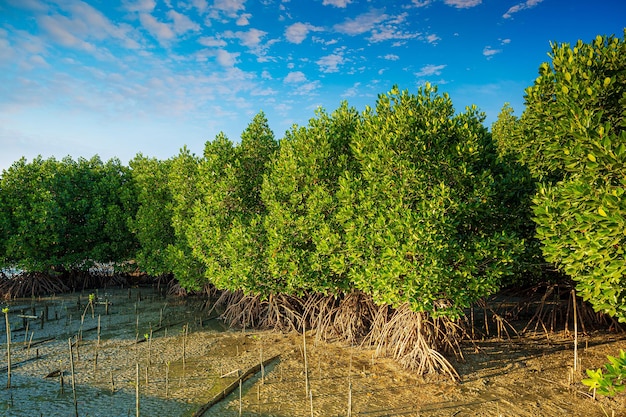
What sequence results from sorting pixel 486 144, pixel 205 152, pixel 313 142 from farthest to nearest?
pixel 205 152 → pixel 313 142 → pixel 486 144

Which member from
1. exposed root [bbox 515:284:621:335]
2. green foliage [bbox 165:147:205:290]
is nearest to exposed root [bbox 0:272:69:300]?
green foliage [bbox 165:147:205:290]

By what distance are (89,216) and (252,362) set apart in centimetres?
1353

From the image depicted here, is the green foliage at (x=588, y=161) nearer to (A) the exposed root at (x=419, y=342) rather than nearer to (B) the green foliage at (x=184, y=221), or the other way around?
(A) the exposed root at (x=419, y=342)

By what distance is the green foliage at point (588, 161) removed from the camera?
16.8ft

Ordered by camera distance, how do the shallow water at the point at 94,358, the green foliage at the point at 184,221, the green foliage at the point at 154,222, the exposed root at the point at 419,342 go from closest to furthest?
the shallow water at the point at 94,358, the exposed root at the point at 419,342, the green foliage at the point at 184,221, the green foliage at the point at 154,222

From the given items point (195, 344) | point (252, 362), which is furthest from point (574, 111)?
point (195, 344)

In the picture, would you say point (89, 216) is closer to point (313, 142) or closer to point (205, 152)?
point (205, 152)

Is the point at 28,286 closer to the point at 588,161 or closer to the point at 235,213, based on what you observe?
the point at 235,213

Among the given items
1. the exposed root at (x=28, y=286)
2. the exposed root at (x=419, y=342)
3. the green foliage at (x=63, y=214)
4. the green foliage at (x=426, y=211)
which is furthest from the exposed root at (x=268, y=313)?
the exposed root at (x=28, y=286)

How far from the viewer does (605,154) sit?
510cm

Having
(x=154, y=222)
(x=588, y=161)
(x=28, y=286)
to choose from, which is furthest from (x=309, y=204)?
(x=28, y=286)

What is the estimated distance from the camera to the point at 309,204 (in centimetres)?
954

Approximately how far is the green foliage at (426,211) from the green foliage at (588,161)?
1093 mm

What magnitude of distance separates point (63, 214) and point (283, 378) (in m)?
14.9
